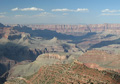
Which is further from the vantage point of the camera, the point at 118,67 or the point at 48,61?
the point at 48,61

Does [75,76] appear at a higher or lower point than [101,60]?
higher

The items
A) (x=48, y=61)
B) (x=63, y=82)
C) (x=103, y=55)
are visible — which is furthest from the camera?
(x=48, y=61)

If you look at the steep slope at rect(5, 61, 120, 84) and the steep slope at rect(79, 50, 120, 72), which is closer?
the steep slope at rect(5, 61, 120, 84)

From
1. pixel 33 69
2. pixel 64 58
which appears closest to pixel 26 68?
Answer: pixel 33 69

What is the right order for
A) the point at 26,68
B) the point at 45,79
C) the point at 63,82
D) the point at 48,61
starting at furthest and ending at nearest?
the point at 48,61
the point at 26,68
the point at 45,79
the point at 63,82

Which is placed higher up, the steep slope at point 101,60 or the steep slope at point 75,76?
the steep slope at point 75,76

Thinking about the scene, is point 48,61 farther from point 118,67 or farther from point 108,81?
point 108,81

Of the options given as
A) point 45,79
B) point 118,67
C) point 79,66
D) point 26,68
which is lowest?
point 26,68

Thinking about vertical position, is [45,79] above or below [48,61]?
above

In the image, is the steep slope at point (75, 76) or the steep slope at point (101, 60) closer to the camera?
the steep slope at point (75, 76)

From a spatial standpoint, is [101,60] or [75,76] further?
[101,60]

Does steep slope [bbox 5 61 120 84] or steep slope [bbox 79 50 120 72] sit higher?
steep slope [bbox 5 61 120 84]
